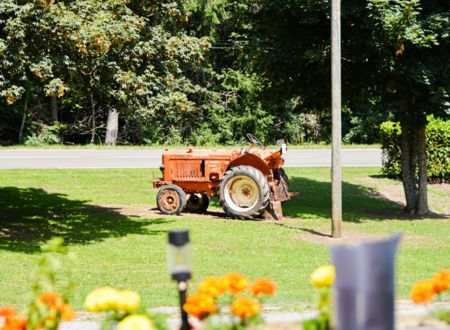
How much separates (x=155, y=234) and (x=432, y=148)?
445 inches

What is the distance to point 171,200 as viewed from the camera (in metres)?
16.4

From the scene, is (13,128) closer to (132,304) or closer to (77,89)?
(77,89)

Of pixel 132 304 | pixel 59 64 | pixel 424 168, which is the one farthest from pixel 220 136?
pixel 132 304

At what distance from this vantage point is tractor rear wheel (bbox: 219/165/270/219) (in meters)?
15.6

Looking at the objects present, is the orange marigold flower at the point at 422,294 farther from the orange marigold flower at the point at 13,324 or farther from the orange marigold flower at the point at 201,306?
the orange marigold flower at the point at 13,324

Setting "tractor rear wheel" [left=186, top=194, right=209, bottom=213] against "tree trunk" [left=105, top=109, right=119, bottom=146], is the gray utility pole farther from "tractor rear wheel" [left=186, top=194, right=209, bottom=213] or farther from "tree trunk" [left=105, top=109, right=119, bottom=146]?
"tree trunk" [left=105, top=109, right=119, bottom=146]

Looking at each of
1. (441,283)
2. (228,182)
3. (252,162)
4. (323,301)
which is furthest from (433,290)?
(252,162)

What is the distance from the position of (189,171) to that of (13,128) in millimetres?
19514

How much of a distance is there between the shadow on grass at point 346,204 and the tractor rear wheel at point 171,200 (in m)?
2.51

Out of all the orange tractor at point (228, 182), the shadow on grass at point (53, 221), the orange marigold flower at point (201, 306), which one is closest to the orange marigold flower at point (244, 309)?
the orange marigold flower at point (201, 306)

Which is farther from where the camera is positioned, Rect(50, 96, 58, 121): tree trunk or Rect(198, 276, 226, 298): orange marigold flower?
Rect(50, 96, 58, 121): tree trunk

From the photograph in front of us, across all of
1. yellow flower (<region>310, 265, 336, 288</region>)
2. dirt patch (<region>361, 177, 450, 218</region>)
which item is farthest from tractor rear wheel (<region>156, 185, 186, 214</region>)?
yellow flower (<region>310, 265, 336, 288</region>)

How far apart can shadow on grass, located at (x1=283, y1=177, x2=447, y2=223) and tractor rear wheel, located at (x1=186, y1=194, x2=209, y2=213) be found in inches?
74.0

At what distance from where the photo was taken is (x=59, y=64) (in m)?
12.0
